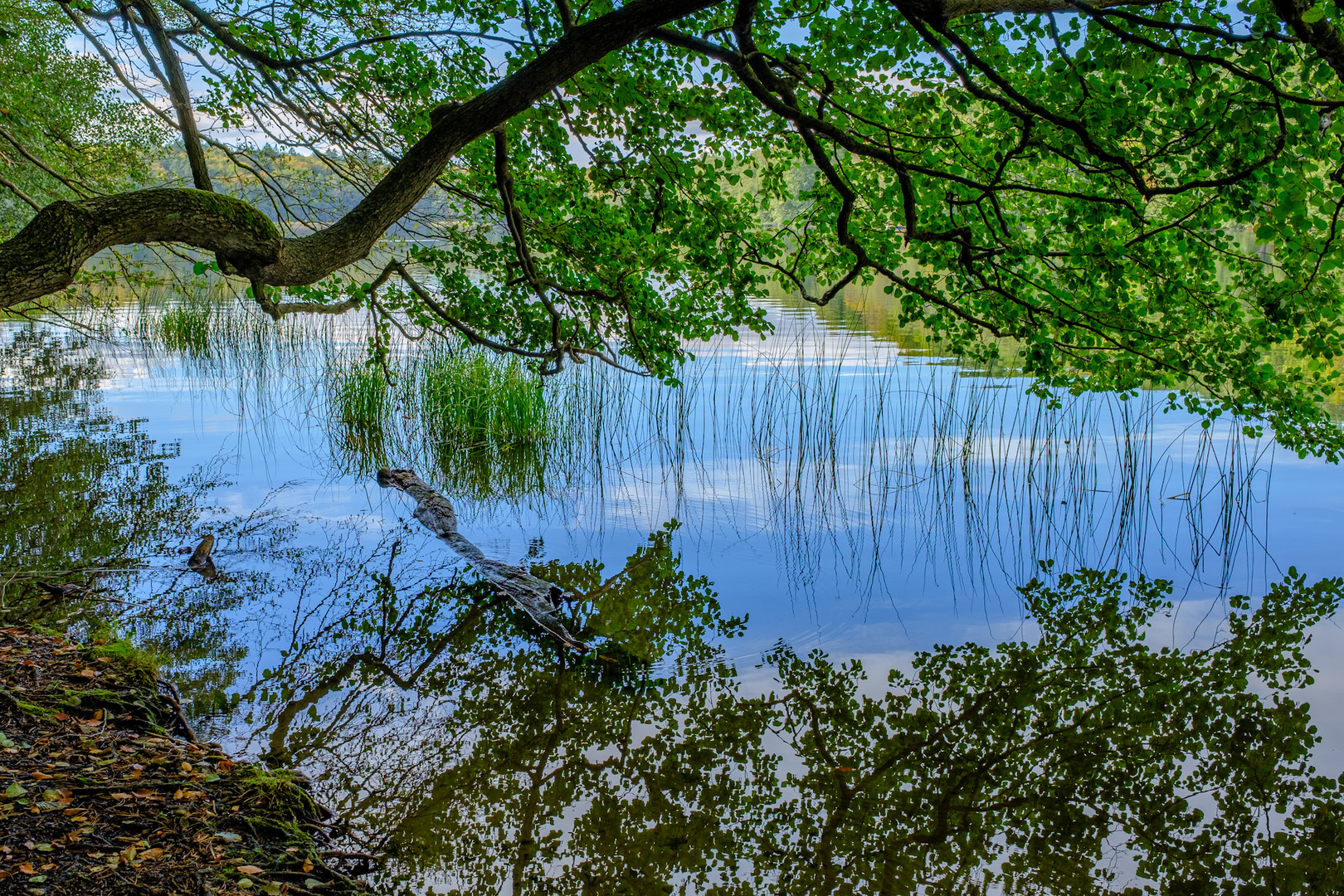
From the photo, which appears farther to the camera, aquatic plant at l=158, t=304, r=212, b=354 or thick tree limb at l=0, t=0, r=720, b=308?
aquatic plant at l=158, t=304, r=212, b=354

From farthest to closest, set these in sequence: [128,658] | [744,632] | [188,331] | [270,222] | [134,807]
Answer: [188,331] < [744,632] < [128,658] < [270,222] < [134,807]

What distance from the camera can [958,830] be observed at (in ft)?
7.97

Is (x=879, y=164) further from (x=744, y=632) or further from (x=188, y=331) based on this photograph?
(x=188, y=331)

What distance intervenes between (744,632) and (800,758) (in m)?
1.11

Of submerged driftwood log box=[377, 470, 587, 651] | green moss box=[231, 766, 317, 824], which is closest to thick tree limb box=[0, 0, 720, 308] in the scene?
green moss box=[231, 766, 317, 824]

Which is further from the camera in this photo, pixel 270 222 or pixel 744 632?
pixel 744 632

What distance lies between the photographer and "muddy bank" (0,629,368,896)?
1.88 m

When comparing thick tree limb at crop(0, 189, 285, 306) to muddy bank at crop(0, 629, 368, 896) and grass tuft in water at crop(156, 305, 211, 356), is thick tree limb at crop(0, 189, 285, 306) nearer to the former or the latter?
muddy bank at crop(0, 629, 368, 896)

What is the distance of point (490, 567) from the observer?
14.4ft

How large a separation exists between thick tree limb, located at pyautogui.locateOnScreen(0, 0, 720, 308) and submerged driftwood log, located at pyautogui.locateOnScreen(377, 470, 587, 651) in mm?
1695

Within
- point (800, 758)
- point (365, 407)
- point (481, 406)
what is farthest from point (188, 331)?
point (800, 758)

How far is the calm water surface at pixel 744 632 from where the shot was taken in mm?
2402

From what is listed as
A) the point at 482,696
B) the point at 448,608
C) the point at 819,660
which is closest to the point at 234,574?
the point at 448,608

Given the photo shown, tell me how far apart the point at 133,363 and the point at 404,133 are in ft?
29.1
